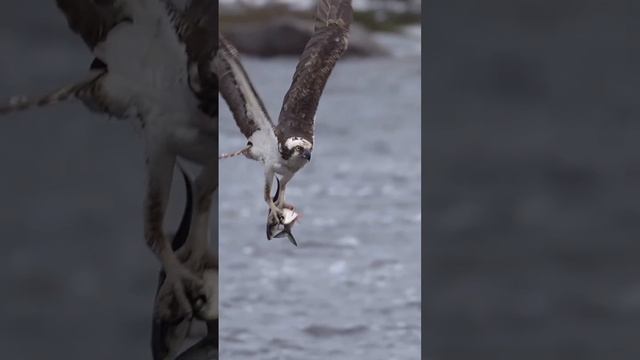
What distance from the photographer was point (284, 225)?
3.44 metres

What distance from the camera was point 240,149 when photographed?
11.2 ft

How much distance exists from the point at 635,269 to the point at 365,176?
0.95 m

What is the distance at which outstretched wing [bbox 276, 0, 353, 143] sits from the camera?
3.40 metres

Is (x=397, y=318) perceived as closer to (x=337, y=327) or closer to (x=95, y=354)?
(x=337, y=327)

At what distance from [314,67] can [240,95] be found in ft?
0.86

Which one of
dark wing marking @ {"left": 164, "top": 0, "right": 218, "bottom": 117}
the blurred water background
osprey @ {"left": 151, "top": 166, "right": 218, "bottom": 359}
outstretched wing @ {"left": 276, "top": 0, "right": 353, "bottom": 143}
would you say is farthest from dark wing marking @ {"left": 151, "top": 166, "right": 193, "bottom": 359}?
the blurred water background

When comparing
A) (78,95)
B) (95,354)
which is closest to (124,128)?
(78,95)

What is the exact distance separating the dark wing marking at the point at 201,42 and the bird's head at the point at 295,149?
258 millimetres

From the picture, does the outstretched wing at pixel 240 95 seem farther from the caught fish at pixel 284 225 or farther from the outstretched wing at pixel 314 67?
the caught fish at pixel 284 225

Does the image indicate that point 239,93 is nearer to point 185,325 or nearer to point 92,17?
point 92,17

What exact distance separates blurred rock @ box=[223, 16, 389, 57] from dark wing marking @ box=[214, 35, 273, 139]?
94 mm

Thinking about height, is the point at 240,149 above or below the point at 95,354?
above

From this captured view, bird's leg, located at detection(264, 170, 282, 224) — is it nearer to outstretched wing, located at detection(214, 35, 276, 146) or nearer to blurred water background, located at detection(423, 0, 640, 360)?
outstretched wing, located at detection(214, 35, 276, 146)

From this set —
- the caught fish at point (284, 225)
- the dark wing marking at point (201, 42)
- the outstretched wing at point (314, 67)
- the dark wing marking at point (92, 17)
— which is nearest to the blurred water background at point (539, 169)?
the outstretched wing at point (314, 67)
